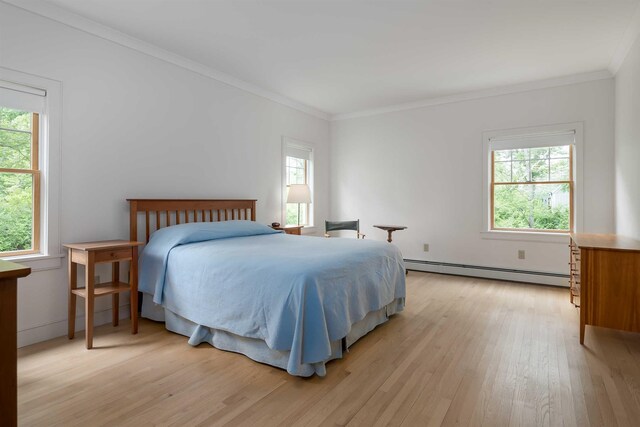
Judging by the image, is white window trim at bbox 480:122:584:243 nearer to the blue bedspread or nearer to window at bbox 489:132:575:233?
window at bbox 489:132:575:233

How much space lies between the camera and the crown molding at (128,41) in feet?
8.95

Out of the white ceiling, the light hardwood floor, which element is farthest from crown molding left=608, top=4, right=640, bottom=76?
the light hardwood floor

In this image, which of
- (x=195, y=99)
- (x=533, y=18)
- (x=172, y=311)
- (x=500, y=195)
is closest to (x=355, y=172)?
(x=500, y=195)

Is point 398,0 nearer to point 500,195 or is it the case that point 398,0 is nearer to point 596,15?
point 596,15

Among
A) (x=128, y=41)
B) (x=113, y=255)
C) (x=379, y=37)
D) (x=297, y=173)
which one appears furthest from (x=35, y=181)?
(x=297, y=173)

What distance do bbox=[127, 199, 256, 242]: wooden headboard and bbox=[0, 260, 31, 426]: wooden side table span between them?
238 cm

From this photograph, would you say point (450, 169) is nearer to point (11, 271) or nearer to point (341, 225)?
point (341, 225)

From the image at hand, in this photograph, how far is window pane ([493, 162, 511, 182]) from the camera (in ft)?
16.1

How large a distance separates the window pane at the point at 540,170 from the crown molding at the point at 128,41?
3.67 meters

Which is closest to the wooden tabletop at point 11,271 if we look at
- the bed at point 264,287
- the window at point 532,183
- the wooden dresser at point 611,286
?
the bed at point 264,287

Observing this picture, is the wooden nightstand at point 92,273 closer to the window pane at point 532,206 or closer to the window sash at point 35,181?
the window sash at point 35,181

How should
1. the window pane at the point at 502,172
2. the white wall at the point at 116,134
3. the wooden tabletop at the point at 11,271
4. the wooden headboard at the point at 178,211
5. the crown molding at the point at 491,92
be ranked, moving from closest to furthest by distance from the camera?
the wooden tabletop at the point at 11,271
the white wall at the point at 116,134
the wooden headboard at the point at 178,211
the crown molding at the point at 491,92
the window pane at the point at 502,172

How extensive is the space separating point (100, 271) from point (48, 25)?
6.80 ft

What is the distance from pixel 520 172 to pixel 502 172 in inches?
8.8
